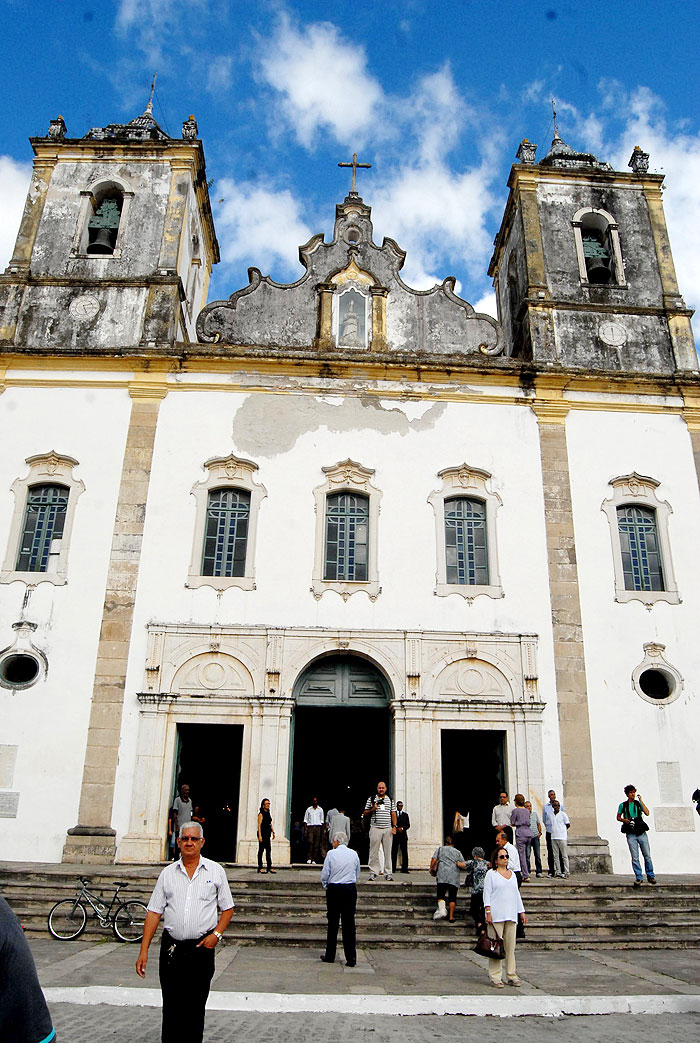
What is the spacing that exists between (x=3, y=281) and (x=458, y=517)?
1101 cm

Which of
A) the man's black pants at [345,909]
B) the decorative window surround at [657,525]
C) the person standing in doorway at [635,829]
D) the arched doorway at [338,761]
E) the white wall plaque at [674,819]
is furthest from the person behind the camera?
the arched doorway at [338,761]

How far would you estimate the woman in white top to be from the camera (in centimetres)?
795

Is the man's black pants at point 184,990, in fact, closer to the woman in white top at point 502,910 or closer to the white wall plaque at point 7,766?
the woman in white top at point 502,910

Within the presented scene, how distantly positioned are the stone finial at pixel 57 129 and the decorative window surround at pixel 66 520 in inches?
343

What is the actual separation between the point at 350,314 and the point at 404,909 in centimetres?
1180

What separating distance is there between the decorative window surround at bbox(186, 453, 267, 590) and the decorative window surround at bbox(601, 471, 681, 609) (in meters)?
6.87

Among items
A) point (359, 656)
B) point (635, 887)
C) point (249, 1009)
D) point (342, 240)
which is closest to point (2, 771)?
point (359, 656)

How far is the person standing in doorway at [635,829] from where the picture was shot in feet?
39.6

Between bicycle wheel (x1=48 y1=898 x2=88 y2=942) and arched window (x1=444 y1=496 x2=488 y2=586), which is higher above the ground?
arched window (x1=444 y1=496 x2=488 y2=586)

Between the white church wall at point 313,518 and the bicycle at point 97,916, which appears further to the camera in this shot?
the white church wall at point 313,518

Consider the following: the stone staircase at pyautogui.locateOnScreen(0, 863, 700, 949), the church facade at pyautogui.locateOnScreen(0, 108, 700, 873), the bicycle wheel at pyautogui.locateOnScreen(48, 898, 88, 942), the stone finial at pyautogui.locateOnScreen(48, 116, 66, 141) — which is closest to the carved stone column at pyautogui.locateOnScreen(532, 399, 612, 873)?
the church facade at pyautogui.locateOnScreen(0, 108, 700, 873)

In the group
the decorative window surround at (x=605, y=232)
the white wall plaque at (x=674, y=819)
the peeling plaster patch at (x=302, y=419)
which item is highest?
the decorative window surround at (x=605, y=232)

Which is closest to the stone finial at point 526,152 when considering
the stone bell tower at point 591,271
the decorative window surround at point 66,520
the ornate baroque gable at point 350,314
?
the stone bell tower at point 591,271

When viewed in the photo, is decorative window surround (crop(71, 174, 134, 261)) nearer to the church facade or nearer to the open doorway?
the church facade
